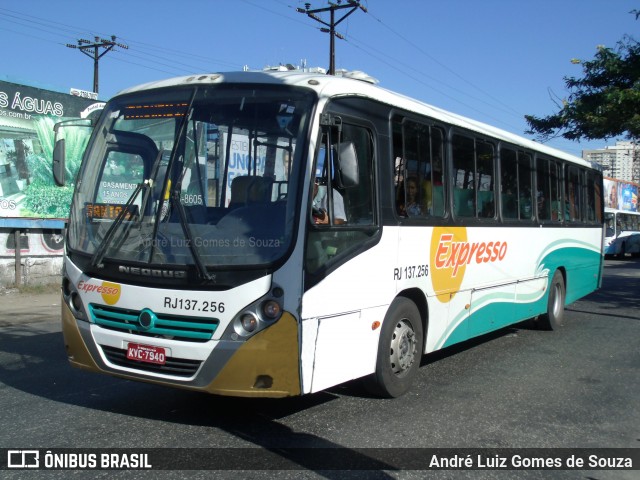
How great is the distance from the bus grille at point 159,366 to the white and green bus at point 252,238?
2cm

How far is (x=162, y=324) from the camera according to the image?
17.6 feet

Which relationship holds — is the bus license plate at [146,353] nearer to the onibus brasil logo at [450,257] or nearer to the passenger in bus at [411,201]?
the passenger in bus at [411,201]

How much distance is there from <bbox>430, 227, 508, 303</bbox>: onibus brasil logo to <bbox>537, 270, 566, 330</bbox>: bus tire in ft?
10.9

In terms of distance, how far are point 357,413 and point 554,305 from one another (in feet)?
21.4

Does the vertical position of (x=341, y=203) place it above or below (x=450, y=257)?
above

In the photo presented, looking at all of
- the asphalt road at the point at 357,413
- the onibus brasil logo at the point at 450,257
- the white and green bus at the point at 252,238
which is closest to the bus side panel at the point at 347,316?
the white and green bus at the point at 252,238

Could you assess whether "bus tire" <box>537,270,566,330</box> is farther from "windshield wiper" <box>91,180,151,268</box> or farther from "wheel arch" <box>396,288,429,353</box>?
"windshield wiper" <box>91,180,151,268</box>

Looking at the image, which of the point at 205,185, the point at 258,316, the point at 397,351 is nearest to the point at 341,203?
the point at 205,185

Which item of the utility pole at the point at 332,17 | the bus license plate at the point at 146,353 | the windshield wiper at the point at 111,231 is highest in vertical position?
the utility pole at the point at 332,17

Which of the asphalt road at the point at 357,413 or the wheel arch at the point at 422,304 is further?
the wheel arch at the point at 422,304

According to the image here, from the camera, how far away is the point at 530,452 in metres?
5.34

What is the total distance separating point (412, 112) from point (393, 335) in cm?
233

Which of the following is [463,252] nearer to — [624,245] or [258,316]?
[258,316]

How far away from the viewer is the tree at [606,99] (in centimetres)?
1700
